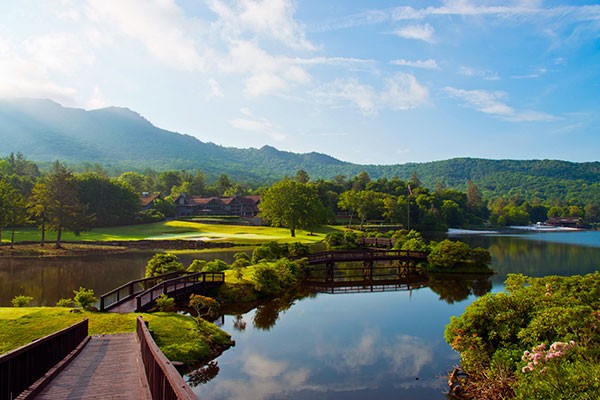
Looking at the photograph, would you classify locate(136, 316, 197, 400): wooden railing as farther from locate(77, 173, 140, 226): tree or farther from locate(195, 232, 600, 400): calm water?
locate(77, 173, 140, 226): tree

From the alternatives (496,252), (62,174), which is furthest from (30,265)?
(496,252)

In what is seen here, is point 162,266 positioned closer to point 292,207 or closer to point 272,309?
point 272,309

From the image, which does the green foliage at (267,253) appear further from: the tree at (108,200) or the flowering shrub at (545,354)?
the tree at (108,200)

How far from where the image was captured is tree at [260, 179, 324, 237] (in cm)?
7781

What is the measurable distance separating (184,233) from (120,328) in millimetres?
61303

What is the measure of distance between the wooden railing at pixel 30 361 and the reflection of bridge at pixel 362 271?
28.6 meters

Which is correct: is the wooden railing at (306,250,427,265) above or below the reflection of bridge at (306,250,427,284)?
above

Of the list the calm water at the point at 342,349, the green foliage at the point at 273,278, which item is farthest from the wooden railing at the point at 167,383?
the green foliage at the point at 273,278

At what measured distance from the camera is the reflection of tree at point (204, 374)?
1620 centimetres

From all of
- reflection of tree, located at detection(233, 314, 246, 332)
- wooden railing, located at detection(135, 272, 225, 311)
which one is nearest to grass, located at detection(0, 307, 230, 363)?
wooden railing, located at detection(135, 272, 225, 311)

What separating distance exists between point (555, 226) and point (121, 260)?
492 ft

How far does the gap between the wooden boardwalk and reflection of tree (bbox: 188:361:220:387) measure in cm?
364

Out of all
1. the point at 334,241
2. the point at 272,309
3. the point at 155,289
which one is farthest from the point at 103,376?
the point at 334,241

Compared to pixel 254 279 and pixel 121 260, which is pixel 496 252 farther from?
pixel 121 260
